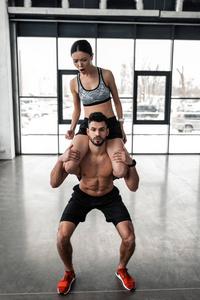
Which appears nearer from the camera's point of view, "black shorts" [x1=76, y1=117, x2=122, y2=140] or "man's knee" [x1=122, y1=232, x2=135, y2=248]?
"man's knee" [x1=122, y1=232, x2=135, y2=248]

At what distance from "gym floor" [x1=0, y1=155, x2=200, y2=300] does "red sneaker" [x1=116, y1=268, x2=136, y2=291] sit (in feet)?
0.13

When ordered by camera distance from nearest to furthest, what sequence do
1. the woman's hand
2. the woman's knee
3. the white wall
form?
the woman's knee → the woman's hand → the white wall

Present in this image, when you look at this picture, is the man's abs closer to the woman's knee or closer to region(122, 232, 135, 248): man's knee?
the woman's knee

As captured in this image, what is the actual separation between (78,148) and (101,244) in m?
1.32

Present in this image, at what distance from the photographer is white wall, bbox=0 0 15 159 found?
6947 mm

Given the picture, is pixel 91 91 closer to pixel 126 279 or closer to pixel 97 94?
pixel 97 94

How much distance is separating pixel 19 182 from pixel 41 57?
3.81 metres

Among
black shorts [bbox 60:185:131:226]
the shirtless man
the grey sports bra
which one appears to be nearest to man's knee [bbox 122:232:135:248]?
the shirtless man

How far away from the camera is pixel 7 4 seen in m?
7.02

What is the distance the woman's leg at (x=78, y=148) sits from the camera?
7.54 ft

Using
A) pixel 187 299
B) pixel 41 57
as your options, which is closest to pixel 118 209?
pixel 187 299

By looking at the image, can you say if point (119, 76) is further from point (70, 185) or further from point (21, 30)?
point (70, 185)

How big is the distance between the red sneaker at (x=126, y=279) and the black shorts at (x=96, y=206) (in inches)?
17.6

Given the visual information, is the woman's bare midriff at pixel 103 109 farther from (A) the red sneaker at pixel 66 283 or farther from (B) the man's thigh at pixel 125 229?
(A) the red sneaker at pixel 66 283
